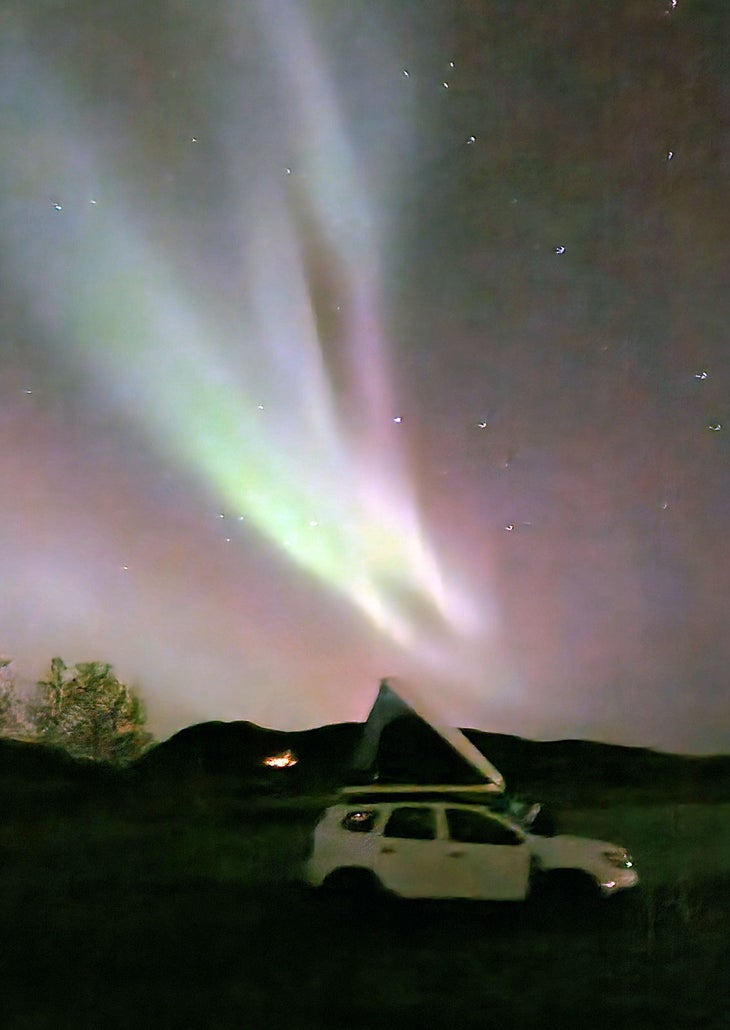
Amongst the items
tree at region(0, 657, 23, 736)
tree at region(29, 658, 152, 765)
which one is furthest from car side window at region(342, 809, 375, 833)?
tree at region(0, 657, 23, 736)

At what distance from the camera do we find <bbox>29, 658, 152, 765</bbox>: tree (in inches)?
37.7

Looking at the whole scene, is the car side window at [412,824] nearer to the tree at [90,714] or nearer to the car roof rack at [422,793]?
the car roof rack at [422,793]

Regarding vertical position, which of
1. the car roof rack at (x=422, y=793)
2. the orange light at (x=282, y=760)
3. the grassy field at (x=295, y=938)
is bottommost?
the grassy field at (x=295, y=938)

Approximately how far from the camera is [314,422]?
3.29 ft

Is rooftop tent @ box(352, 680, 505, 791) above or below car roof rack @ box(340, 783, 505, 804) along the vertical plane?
above

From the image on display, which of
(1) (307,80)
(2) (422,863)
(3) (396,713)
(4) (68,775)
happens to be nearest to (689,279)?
(1) (307,80)

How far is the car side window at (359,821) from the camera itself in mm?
939

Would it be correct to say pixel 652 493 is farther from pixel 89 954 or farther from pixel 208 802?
pixel 89 954

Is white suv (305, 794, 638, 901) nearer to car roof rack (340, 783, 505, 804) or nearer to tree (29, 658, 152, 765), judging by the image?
car roof rack (340, 783, 505, 804)

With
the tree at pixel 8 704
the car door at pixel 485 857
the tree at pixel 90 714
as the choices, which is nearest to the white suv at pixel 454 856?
the car door at pixel 485 857

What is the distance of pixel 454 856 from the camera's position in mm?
926

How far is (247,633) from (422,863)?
1.08 feet

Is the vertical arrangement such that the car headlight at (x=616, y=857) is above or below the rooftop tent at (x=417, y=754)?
below

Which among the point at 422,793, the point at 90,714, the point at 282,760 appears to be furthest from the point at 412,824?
the point at 90,714
